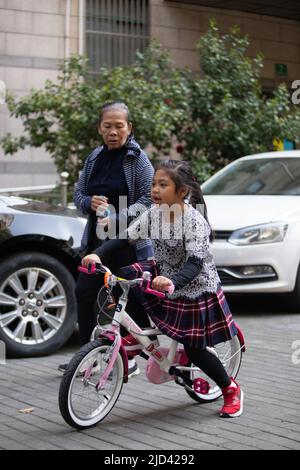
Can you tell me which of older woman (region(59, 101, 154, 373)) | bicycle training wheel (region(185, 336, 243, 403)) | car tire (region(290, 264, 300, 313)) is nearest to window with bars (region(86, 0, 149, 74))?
car tire (region(290, 264, 300, 313))

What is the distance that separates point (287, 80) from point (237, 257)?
12017 mm

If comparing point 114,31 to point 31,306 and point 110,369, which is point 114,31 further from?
point 110,369

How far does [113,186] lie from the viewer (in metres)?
6.09

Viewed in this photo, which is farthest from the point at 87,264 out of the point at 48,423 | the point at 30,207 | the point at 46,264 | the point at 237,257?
the point at 237,257

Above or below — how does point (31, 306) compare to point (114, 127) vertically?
below

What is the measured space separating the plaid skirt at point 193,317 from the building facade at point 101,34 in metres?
11.2

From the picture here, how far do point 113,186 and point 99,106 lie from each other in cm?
595

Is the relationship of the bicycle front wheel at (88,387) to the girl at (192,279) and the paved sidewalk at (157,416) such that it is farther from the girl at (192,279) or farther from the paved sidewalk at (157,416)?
the girl at (192,279)

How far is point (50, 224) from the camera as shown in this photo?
23.6 feet

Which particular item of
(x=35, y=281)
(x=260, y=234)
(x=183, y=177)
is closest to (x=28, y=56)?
(x=260, y=234)

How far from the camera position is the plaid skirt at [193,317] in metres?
5.12

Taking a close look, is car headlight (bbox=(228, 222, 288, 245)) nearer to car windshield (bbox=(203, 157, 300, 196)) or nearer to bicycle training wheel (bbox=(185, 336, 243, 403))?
car windshield (bbox=(203, 157, 300, 196))

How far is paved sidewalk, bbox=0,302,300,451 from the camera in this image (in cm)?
472

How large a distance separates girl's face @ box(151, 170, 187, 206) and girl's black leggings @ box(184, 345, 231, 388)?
31.7 inches
